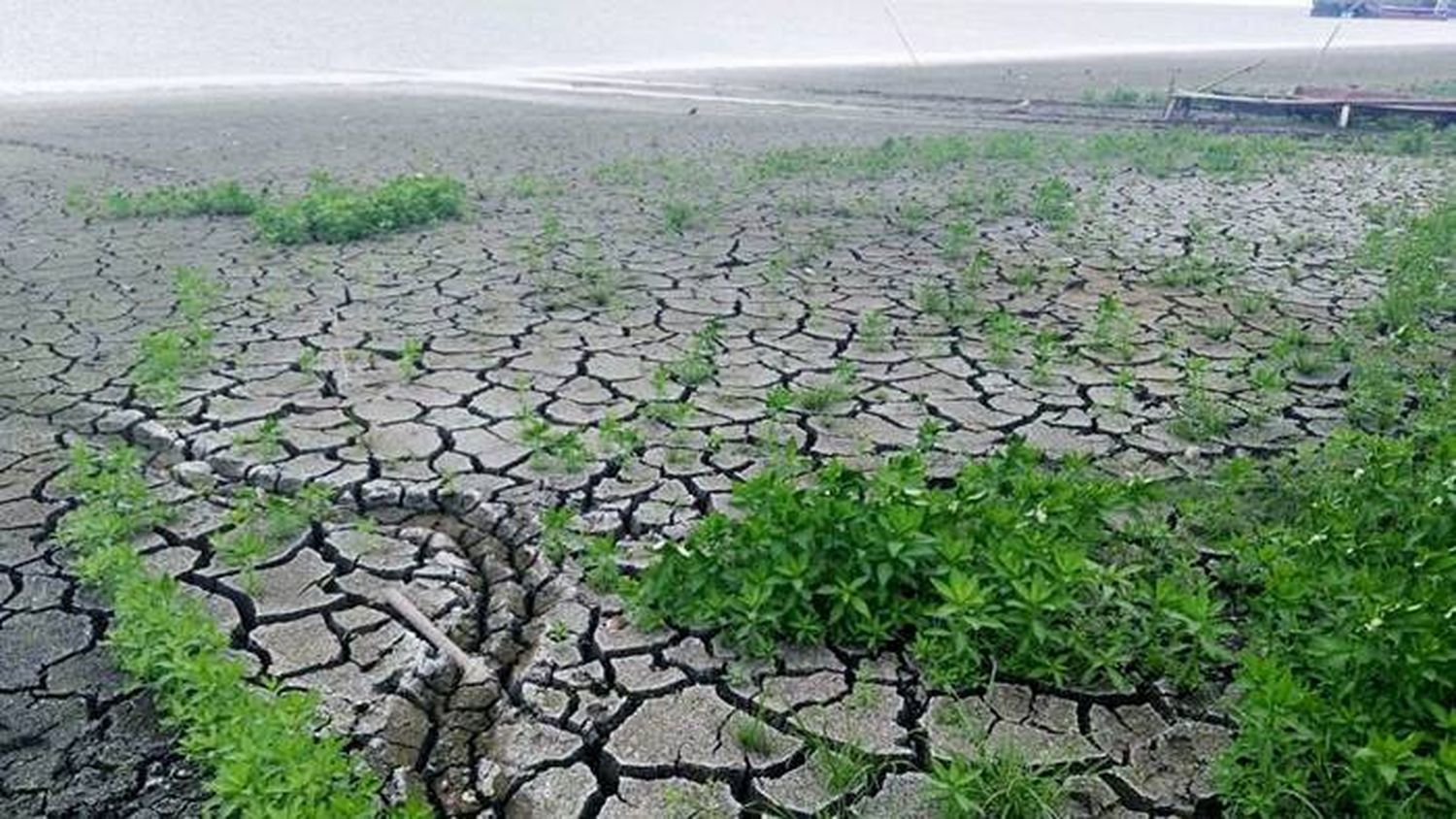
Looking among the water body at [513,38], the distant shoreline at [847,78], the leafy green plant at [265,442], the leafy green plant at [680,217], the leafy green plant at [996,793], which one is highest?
the water body at [513,38]

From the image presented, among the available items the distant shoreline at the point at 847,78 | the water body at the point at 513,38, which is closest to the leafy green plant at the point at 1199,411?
the distant shoreline at the point at 847,78

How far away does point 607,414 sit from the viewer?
4777 mm

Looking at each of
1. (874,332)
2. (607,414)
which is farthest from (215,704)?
(874,332)

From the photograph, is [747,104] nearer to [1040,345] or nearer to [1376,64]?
[1040,345]

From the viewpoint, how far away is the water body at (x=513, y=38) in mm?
23125

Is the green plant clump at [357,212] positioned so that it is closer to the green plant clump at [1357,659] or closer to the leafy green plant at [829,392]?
the leafy green plant at [829,392]

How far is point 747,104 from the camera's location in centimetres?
1733

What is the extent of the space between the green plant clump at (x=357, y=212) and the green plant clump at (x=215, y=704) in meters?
4.18

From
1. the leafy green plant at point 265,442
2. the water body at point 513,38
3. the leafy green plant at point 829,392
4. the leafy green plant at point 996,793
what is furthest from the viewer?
the water body at point 513,38

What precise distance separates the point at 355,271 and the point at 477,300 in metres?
1.03

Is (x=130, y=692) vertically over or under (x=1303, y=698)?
under

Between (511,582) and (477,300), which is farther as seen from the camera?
(477,300)

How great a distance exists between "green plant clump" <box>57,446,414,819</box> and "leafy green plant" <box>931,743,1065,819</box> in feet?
3.58

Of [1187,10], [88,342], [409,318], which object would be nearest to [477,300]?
[409,318]
